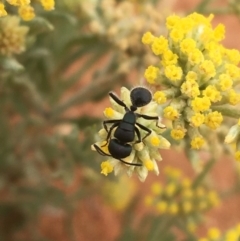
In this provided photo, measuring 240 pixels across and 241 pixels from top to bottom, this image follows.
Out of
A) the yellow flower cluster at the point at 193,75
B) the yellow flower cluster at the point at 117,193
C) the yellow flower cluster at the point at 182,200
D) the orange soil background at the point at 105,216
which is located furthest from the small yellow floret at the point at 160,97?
the orange soil background at the point at 105,216

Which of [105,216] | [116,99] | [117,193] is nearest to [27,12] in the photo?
[116,99]

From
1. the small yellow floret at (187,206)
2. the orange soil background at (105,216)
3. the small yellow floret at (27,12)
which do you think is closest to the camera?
the small yellow floret at (27,12)

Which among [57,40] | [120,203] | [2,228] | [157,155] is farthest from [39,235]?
[157,155]

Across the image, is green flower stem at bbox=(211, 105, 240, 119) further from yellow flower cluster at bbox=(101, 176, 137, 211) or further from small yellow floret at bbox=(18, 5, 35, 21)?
yellow flower cluster at bbox=(101, 176, 137, 211)

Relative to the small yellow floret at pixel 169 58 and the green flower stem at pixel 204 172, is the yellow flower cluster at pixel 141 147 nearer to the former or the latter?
the small yellow floret at pixel 169 58

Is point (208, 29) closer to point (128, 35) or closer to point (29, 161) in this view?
point (128, 35)

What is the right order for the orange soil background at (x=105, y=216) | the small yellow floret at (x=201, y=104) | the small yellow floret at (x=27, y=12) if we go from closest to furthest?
the small yellow floret at (x=201, y=104)
the small yellow floret at (x=27, y=12)
the orange soil background at (x=105, y=216)

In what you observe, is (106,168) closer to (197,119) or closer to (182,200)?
(197,119)

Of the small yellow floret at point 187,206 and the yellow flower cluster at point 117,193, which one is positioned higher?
the yellow flower cluster at point 117,193
